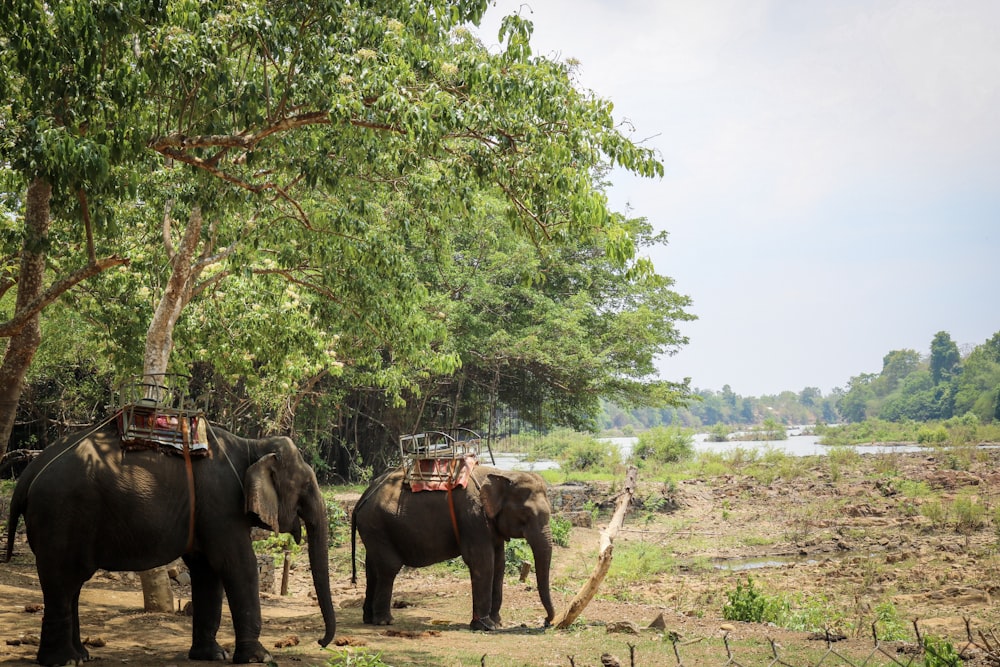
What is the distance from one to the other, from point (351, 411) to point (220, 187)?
16864 mm

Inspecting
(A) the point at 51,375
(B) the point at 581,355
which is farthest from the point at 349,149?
(B) the point at 581,355

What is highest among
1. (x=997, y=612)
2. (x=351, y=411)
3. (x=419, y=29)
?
(x=419, y=29)

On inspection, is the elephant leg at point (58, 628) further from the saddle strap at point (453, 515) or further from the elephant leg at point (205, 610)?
the saddle strap at point (453, 515)

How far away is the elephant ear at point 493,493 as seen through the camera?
10148mm

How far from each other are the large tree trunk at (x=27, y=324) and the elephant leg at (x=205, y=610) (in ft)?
6.73

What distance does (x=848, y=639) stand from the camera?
883 centimetres

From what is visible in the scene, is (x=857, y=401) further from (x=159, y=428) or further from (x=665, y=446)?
(x=159, y=428)

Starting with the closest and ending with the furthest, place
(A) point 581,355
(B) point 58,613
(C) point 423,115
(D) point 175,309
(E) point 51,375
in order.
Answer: (B) point 58,613, (C) point 423,115, (D) point 175,309, (E) point 51,375, (A) point 581,355

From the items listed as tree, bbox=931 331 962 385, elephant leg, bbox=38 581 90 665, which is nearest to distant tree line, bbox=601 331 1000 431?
tree, bbox=931 331 962 385

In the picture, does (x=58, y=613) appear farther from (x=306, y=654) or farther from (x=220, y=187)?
(x=220, y=187)

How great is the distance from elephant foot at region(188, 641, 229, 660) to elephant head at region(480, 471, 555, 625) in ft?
12.4

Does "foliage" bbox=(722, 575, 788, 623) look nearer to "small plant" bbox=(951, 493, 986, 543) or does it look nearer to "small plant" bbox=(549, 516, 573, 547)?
"small plant" bbox=(549, 516, 573, 547)

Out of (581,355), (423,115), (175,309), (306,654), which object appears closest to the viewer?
(423,115)

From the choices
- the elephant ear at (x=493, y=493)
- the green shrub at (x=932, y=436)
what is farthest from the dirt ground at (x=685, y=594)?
the green shrub at (x=932, y=436)
